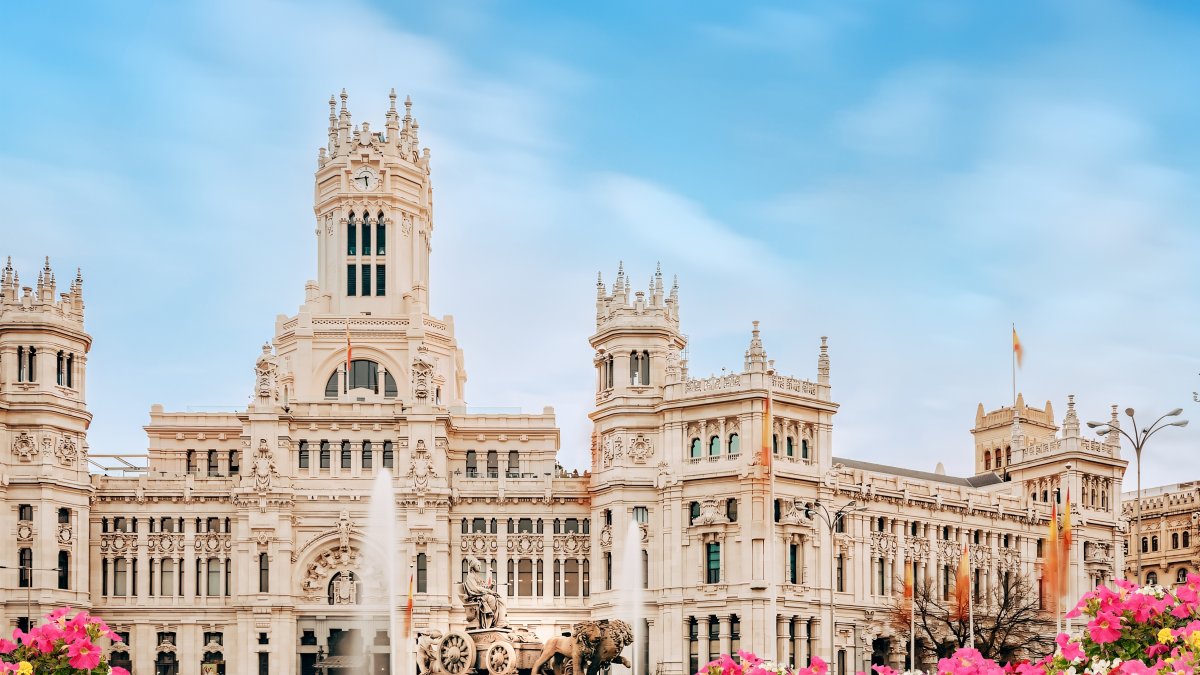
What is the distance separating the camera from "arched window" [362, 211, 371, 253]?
129 meters

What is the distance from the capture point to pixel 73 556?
115m

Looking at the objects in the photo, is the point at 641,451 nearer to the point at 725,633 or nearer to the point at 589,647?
the point at 725,633

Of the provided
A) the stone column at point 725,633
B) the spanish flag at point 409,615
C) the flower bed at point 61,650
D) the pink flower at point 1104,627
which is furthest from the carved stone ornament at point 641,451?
the pink flower at point 1104,627

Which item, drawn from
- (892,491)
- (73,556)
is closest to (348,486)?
(73,556)

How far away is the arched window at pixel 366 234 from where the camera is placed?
422ft

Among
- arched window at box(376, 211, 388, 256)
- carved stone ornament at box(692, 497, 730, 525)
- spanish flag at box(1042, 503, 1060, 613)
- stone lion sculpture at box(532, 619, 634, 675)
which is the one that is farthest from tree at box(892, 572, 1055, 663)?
arched window at box(376, 211, 388, 256)

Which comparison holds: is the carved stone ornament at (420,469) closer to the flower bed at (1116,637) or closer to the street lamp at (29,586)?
the street lamp at (29,586)

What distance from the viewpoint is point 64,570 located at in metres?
114

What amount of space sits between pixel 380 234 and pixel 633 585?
107 feet

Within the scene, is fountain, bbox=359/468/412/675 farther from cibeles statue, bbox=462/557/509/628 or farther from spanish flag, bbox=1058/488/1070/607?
spanish flag, bbox=1058/488/1070/607

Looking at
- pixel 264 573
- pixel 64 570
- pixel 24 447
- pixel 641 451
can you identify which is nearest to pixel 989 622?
pixel 641 451

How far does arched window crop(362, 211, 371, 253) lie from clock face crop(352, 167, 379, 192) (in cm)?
191

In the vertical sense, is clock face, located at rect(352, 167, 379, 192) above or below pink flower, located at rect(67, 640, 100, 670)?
above

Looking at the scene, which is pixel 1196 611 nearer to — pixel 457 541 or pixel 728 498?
pixel 728 498
